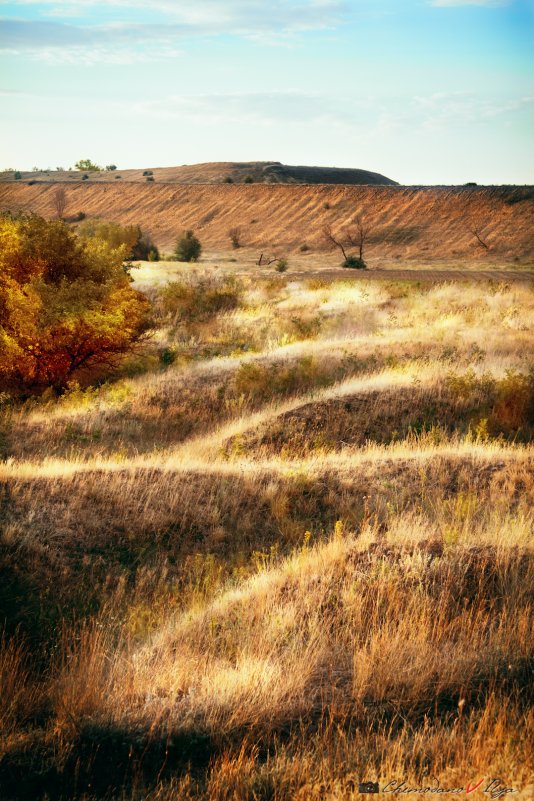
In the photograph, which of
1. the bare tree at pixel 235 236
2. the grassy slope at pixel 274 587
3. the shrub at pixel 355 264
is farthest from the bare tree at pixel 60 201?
the grassy slope at pixel 274 587

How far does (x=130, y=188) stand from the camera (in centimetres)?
7625

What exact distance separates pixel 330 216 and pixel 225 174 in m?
35.0

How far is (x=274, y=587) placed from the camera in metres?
6.15

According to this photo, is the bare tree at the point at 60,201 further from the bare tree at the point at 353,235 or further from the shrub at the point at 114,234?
the shrub at the point at 114,234

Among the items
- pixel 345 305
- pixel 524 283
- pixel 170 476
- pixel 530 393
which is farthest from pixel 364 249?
pixel 170 476

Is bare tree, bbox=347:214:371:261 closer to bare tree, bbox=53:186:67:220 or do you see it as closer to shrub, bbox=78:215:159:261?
shrub, bbox=78:215:159:261

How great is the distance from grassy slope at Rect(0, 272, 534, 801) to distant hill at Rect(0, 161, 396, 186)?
7385cm

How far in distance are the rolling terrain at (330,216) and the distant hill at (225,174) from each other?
44.3 ft

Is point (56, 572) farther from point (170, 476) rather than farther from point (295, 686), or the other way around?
point (295, 686)

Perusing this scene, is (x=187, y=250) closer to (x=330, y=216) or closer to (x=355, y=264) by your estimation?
(x=355, y=264)

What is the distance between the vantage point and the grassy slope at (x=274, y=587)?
3961mm

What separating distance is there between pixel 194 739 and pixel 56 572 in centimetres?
353

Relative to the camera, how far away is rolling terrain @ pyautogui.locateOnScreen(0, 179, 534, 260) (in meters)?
49.4

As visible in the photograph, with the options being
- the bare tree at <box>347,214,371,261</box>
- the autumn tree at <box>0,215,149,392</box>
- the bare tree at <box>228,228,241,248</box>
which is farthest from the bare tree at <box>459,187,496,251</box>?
the autumn tree at <box>0,215,149,392</box>
